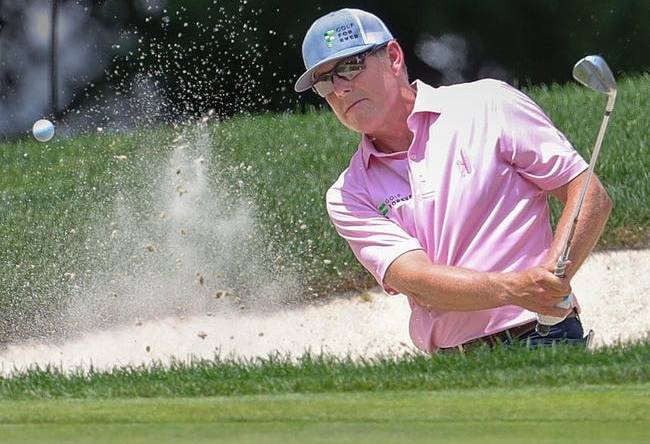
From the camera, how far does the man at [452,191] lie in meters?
3.98

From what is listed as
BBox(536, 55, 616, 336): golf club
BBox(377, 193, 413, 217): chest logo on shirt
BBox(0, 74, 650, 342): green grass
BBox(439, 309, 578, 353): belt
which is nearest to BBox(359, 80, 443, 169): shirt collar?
BBox(377, 193, 413, 217): chest logo on shirt

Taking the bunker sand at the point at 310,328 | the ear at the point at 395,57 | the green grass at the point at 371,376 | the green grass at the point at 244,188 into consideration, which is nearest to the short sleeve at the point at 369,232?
the green grass at the point at 371,376

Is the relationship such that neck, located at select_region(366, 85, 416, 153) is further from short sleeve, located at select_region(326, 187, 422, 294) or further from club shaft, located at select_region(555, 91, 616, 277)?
club shaft, located at select_region(555, 91, 616, 277)

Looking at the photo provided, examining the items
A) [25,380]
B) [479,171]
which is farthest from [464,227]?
[25,380]

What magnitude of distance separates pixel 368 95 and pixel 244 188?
17.6 feet

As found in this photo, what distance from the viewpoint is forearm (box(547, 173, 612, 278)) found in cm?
388

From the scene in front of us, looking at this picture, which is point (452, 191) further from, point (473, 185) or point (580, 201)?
point (580, 201)

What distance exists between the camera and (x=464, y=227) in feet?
13.3

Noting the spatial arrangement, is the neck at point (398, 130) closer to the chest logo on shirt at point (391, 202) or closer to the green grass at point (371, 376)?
the chest logo on shirt at point (391, 202)

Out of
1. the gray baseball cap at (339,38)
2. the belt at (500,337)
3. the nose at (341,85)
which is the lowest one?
the belt at (500,337)

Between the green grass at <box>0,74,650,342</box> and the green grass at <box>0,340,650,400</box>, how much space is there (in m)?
3.70

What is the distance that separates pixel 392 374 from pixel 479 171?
0.64 metres

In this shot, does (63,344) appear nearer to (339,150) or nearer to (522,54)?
(339,150)

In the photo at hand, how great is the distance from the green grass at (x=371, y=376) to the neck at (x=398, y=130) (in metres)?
0.62
